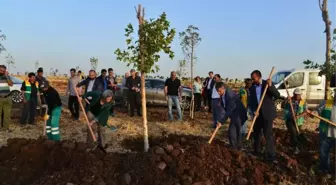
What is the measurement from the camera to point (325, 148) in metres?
6.46

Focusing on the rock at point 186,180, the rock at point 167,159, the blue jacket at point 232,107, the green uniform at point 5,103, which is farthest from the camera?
the green uniform at point 5,103

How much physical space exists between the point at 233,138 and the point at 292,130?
1.92 metres

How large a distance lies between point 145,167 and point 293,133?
166 inches

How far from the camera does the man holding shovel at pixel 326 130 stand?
20.5 feet

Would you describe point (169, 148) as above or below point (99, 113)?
below

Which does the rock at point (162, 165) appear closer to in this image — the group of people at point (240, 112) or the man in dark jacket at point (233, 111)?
the group of people at point (240, 112)

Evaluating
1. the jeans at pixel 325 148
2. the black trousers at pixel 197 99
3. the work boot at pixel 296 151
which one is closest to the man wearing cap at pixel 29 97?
the black trousers at pixel 197 99

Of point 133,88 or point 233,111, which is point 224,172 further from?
point 133,88

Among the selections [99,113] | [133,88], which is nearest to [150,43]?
[99,113]

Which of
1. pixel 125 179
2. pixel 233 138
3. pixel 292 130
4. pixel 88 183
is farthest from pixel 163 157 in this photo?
pixel 292 130

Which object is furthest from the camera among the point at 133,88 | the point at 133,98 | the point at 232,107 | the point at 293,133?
the point at 133,98

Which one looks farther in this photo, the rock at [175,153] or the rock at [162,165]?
the rock at [175,153]

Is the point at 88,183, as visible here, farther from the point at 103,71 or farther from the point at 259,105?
the point at 103,71

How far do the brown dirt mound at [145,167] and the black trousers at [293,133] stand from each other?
153 cm
